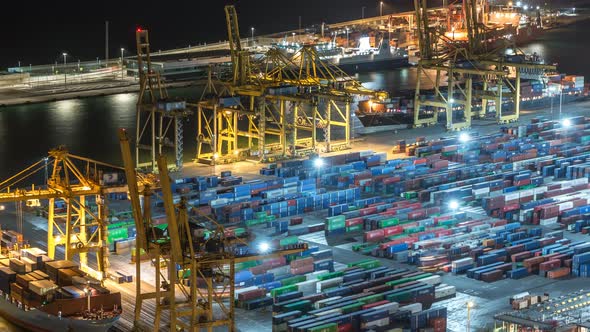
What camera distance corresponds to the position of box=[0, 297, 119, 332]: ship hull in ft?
104

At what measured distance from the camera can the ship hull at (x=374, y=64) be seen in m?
90.9

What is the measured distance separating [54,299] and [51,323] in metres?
0.68

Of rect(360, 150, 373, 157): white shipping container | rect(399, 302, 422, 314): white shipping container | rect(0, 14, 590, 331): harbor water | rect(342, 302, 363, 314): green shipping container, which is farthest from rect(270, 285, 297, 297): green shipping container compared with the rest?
rect(0, 14, 590, 331): harbor water

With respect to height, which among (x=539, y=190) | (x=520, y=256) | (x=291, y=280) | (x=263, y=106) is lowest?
(x=291, y=280)

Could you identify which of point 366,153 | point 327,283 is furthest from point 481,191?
point 327,283

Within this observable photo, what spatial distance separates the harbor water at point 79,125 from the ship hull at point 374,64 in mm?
2314

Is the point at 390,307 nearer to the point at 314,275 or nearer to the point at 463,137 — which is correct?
the point at 314,275

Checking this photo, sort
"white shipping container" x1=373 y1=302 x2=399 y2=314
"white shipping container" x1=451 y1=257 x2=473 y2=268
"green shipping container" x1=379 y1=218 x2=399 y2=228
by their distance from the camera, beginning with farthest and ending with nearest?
1. "green shipping container" x1=379 y1=218 x2=399 y2=228
2. "white shipping container" x1=451 y1=257 x2=473 y2=268
3. "white shipping container" x1=373 y1=302 x2=399 y2=314

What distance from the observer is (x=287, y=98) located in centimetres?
5362

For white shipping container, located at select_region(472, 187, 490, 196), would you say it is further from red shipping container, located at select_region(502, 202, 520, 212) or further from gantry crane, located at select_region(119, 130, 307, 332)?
gantry crane, located at select_region(119, 130, 307, 332)

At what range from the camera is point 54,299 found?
107 feet

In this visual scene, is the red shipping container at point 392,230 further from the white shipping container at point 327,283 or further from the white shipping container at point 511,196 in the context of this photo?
the white shipping container at point 327,283

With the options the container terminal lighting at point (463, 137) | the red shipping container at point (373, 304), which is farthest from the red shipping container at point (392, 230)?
the container terminal lighting at point (463, 137)

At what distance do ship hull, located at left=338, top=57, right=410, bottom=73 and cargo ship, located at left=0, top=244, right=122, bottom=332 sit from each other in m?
57.5
